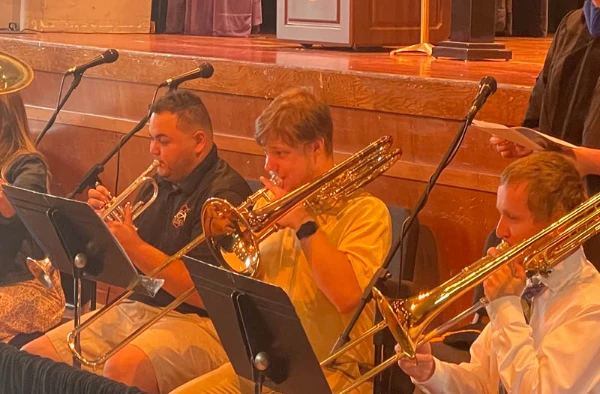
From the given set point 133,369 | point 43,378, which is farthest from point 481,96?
point 43,378

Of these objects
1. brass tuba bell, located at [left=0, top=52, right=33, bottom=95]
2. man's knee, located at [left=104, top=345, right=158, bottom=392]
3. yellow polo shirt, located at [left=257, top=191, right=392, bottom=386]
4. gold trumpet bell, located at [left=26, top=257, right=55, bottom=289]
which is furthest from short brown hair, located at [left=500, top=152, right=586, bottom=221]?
brass tuba bell, located at [left=0, top=52, right=33, bottom=95]

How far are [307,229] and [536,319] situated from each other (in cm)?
68

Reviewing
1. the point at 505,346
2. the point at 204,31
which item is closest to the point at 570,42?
the point at 505,346

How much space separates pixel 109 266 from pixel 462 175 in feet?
4.22

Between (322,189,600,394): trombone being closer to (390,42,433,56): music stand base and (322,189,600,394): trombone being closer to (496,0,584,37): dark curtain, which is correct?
(390,42,433,56): music stand base

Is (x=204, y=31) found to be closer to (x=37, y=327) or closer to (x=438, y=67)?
(x=438, y=67)

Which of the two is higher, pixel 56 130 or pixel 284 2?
pixel 284 2

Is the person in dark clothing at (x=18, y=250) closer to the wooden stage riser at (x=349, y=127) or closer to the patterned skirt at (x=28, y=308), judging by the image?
the patterned skirt at (x=28, y=308)

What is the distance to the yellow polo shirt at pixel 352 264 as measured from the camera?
9.21ft

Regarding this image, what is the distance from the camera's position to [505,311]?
2.23 m

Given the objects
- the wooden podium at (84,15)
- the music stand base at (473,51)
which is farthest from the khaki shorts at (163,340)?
the wooden podium at (84,15)

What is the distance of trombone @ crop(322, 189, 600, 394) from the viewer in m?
2.18

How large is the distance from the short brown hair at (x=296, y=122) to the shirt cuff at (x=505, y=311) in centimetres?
A: 86

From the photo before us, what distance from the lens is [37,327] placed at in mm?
3643
